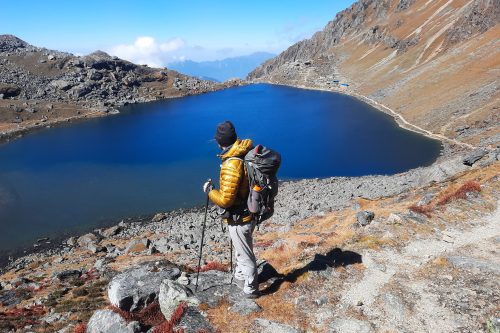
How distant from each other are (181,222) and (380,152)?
37220 mm

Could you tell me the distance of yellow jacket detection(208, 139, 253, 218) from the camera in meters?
9.28

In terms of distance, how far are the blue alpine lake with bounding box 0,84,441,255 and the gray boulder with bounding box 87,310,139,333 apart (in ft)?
107

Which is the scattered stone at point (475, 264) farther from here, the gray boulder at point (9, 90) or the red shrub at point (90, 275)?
the gray boulder at point (9, 90)

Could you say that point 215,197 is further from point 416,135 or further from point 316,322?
point 416,135

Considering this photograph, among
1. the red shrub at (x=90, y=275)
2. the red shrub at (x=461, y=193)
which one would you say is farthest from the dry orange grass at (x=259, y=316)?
the red shrub at (x=90, y=275)

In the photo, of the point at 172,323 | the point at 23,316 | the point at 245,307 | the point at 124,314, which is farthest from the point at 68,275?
the point at 245,307

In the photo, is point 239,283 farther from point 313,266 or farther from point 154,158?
point 154,158

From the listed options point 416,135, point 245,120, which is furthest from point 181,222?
point 245,120

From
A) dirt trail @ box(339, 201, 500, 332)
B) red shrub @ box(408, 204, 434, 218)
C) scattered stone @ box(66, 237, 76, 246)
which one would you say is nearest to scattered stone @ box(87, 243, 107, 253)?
scattered stone @ box(66, 237, 76, 246)

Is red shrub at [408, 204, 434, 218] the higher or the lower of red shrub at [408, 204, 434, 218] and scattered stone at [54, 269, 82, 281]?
the higher

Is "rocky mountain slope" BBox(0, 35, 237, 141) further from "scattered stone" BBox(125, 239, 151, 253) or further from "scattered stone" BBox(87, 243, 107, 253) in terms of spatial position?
"scattered stone" BBox(125, 239, 151, 253)

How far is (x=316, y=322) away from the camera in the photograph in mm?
9977

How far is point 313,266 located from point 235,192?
488 cm

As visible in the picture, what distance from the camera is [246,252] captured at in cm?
1036
